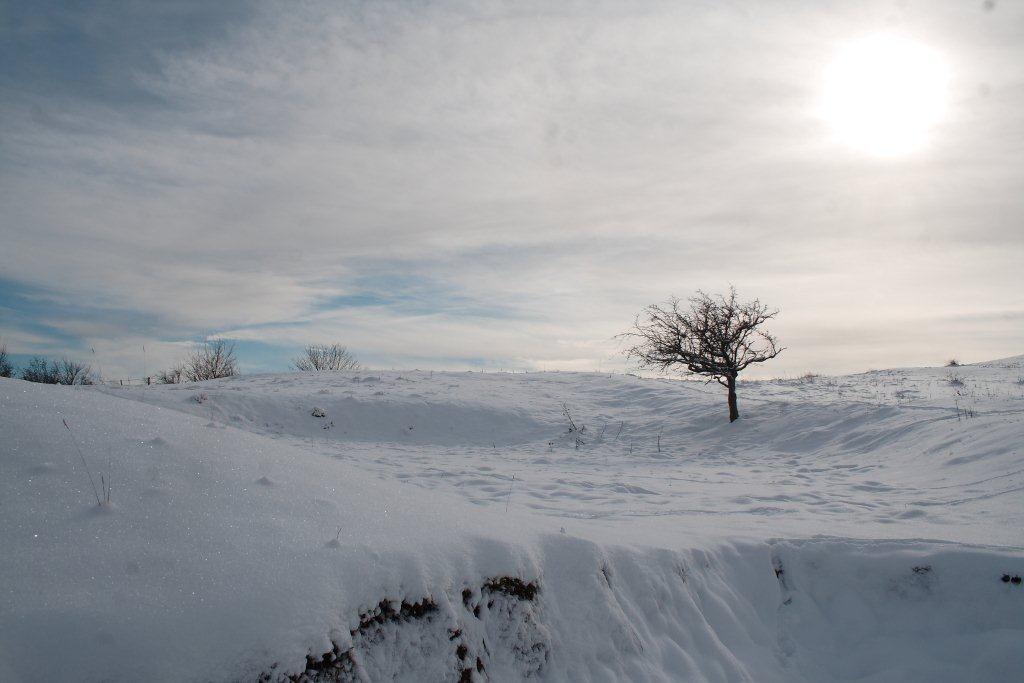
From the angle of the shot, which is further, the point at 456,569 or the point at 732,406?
the point at 732,406

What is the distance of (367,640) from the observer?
9.65ft

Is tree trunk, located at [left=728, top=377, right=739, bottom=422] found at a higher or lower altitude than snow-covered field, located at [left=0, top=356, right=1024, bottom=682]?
higher

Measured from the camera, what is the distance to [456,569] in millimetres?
3506

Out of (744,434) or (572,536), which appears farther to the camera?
(744,434)

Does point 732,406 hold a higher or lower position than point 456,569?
higher

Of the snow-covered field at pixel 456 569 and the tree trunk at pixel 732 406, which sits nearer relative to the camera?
the snow-covered field at pixel 456 569

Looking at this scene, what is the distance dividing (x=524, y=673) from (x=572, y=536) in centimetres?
101

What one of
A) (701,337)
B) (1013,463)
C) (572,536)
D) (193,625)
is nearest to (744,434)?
(701,337)

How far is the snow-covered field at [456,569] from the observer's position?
2527 mm

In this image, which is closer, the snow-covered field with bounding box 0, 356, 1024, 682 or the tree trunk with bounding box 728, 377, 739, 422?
the snow-covered field with bounding box 0, 356, 1024, 682

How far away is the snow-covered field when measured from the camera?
2527 millimetres

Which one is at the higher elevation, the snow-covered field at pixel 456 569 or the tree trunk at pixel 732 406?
the tree trunk at pixel 732 406

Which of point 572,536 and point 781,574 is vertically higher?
point 572,536

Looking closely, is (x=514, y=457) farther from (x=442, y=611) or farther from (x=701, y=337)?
(x=442, y=611)
